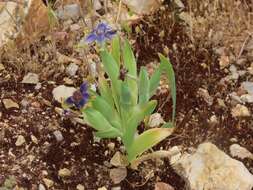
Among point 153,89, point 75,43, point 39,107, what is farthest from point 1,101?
point 153,89

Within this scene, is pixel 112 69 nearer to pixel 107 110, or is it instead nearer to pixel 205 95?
pixel 107 110

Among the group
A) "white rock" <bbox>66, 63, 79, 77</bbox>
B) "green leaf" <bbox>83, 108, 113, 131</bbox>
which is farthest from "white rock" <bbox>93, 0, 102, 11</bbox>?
"green leaf" <bbox>83, 108, 113, 131</bbox>

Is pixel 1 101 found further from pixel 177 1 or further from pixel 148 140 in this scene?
pixel 177 1

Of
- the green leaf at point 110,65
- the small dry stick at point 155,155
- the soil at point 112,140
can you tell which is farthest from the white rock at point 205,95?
the green leaf at point 110,65

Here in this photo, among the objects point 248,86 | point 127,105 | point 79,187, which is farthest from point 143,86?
point 248,86

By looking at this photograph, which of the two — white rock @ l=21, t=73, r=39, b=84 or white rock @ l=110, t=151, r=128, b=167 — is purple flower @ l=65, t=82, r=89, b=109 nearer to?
white rock @ l=110, t=151, r=128, b=167

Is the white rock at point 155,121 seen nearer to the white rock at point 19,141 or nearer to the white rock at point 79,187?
the white rock at point 79,187
